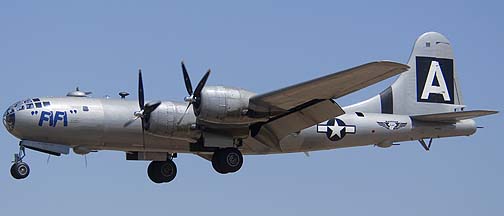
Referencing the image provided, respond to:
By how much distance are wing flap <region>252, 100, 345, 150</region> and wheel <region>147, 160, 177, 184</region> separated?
3520 millimetres

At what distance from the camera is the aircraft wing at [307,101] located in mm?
29469

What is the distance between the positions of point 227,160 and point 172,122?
2.14m

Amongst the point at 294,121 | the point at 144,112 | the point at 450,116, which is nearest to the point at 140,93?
the point at 144,112

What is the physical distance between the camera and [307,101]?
32344 mm

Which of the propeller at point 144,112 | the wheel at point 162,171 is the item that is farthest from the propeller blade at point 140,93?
the wheel at point 162,171

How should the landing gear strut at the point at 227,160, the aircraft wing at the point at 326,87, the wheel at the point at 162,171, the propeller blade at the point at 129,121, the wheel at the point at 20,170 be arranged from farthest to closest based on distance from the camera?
1. the wheel at the point at 162,171
2. the landing gear strut at the point at 227,160
3. the propeller blade at the point at 129,121
4. the wheel at the point at 20,170
5. the aircraft wing at the point at 326,87

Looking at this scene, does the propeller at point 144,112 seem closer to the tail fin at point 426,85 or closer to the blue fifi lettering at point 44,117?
the blue fifi lettering at point 44,117

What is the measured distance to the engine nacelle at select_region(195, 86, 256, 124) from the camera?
31219mm

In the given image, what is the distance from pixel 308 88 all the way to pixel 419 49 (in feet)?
29.3

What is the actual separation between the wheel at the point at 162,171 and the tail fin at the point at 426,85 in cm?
708

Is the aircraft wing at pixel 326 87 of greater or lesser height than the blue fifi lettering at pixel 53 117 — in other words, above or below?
above

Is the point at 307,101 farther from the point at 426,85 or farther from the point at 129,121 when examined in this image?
the point at 426,85

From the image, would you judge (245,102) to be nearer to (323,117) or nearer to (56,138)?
(323,117)

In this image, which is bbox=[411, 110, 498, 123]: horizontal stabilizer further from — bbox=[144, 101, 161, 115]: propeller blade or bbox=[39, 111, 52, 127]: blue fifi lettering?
bbox=[39, 111, 52, 127]: blue fifi lettering
